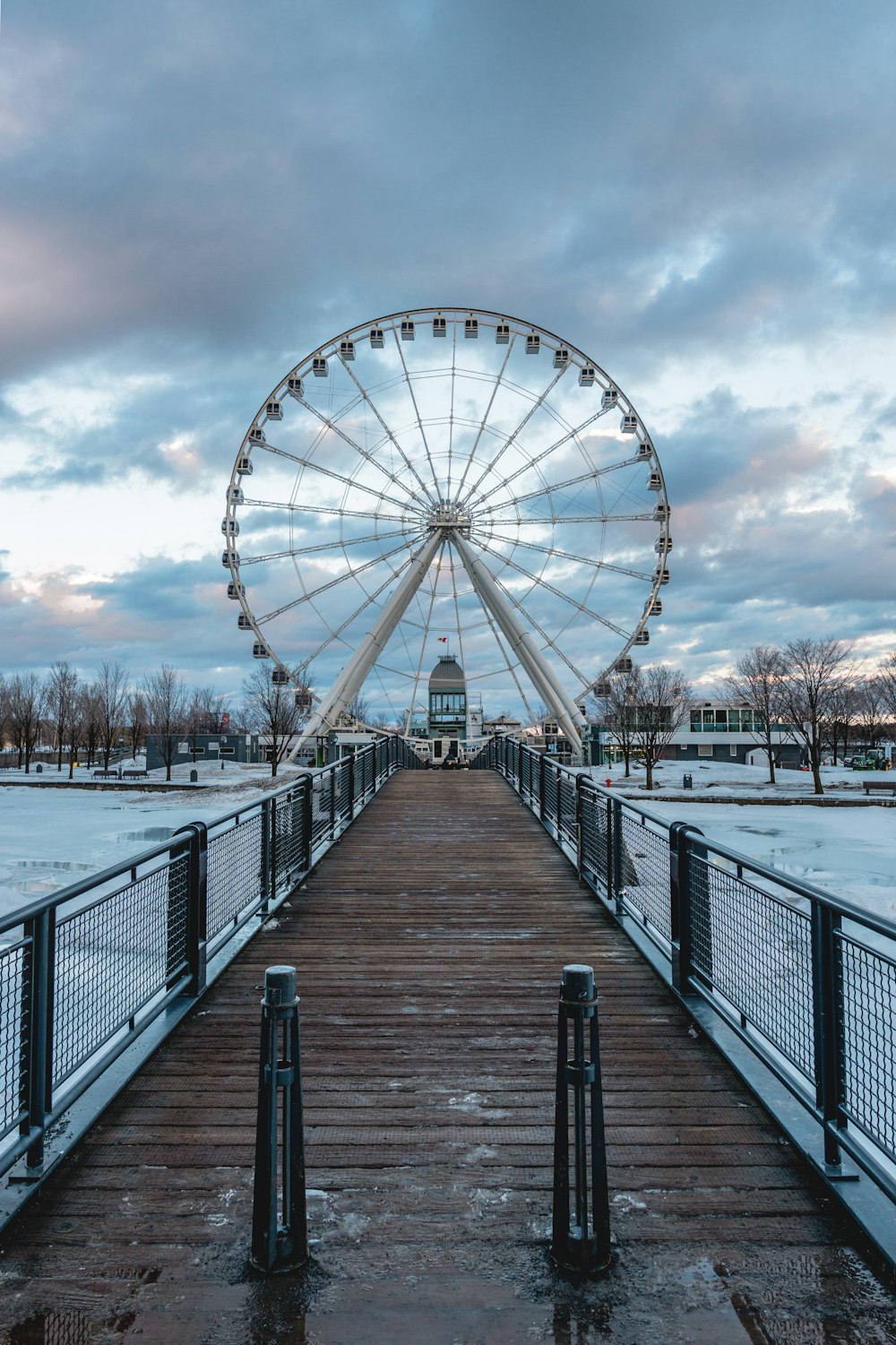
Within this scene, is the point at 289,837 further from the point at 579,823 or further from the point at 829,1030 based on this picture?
the point at 829,1030

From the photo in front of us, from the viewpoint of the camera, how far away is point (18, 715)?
71000 mm

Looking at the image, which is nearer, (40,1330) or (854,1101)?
(40,1330)

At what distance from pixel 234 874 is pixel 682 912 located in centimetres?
340

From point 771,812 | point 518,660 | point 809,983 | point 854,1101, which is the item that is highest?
point 518,660

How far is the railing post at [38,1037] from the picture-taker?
3.26 m

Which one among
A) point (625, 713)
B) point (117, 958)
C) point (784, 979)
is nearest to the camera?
point (784, 979)

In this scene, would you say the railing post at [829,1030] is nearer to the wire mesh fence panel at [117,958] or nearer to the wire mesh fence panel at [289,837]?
the wire mesh fence panel at [117,958]

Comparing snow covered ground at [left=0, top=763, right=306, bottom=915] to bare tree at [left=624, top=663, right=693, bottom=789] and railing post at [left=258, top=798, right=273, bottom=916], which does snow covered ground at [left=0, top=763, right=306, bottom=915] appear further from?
bare tree at [left=624, top=663, right=693, bottom=789]

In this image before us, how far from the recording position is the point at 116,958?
5340mm

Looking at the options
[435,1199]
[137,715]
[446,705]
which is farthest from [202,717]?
[435,1199]

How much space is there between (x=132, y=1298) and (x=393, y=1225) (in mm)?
875

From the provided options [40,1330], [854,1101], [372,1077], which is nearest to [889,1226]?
[854,1101]

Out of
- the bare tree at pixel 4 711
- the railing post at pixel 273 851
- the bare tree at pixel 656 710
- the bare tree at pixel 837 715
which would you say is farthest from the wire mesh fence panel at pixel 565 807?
the bare tree at pixel 4 711

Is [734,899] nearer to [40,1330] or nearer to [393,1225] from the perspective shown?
[393,1225]
